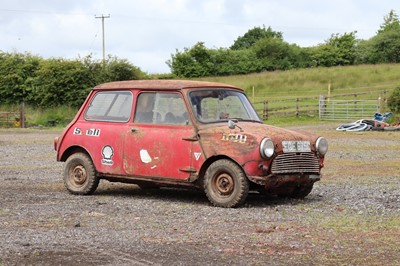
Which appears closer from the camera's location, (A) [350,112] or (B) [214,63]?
(A) [350,112]

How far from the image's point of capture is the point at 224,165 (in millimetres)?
10719

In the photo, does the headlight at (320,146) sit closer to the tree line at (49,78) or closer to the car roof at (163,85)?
the car roof at (163,85)

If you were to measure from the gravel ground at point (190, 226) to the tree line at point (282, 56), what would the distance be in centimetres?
6029

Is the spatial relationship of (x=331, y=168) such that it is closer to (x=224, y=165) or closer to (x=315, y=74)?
(x=224, y=165)

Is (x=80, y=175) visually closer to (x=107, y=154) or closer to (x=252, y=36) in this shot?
(x=107, y=154)

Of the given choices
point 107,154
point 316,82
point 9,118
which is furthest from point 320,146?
point 316,82

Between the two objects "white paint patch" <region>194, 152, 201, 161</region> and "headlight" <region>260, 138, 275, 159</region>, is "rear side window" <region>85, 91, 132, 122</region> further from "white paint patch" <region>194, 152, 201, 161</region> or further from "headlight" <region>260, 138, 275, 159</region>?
"headlight" <region>260, 138, 275, 159</region>

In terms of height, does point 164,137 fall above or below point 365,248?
above

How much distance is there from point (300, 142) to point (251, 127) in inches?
29.1

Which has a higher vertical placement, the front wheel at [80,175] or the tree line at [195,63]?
the tree line at [195,63]

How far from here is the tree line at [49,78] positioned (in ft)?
145

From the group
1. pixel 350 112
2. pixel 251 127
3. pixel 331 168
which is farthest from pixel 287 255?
pixel 350 112

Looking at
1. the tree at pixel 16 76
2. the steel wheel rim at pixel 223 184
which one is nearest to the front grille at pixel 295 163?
the steel wheel rim at pixel 223 184

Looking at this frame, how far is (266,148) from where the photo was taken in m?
10.4
